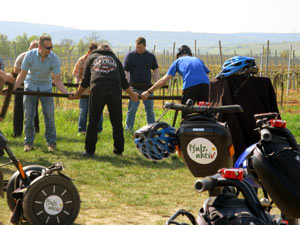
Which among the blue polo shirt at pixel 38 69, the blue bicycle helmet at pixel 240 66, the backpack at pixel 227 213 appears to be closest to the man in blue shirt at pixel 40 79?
the blue polo shirt at pixel 38 69

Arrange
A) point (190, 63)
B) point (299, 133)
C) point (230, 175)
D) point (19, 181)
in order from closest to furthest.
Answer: point (230, 175)
point (19, 181)
point (190, 63)
point (299, 133)

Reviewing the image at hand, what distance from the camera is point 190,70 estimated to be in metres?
7.96

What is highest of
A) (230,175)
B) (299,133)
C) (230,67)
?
(230,67)

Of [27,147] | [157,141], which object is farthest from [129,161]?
[157,141]

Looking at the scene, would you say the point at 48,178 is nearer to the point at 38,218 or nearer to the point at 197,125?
the point at 38,218

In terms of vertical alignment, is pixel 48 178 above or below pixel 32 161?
above

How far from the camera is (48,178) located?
446 cm

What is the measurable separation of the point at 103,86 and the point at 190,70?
1.34 m

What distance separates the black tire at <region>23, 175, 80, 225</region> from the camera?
440 cm

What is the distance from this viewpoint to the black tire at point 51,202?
14.4ft

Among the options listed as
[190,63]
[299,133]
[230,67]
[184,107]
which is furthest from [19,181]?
[299,133]

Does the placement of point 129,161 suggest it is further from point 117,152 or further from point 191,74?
point 191,74

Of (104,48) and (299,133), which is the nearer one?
(104,48)

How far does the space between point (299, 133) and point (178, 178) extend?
448 centimetres
